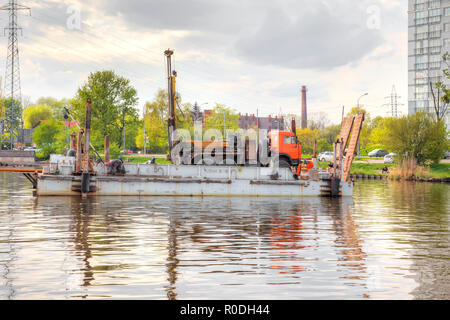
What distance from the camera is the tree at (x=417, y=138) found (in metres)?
66.0

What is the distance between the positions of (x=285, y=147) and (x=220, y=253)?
2317cm

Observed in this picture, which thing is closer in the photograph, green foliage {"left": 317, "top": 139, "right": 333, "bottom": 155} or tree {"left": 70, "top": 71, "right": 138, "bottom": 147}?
tree {"left": 70, "top": 71, "right": 138, "bottom": 147}

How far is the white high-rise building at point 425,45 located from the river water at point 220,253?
492 ft

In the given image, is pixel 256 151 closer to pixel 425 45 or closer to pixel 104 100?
pixel 104 100

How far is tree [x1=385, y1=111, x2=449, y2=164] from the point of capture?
217 feet

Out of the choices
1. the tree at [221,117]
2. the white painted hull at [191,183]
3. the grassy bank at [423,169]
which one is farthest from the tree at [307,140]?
the white painted hull at [191,183]

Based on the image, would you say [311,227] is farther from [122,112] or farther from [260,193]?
[122,112]

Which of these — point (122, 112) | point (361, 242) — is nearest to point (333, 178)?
point (361, 242)

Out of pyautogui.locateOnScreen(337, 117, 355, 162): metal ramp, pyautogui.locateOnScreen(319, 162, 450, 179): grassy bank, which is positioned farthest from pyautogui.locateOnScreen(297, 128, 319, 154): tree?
pyautogui.locateOnScreen(337, 117, 355, 162): metal ramp

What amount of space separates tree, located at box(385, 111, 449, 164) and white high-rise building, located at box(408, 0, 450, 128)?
98947 millimetres

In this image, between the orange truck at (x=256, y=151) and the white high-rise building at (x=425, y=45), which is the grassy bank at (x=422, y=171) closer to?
the orange truck at (x=256, y=151)

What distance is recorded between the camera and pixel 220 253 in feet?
44.4

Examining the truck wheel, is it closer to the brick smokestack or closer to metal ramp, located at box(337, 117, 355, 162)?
metal ramp, located at box(337, 117, 355, 162)

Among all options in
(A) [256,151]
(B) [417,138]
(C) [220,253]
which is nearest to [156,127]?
(B) [417,138]
